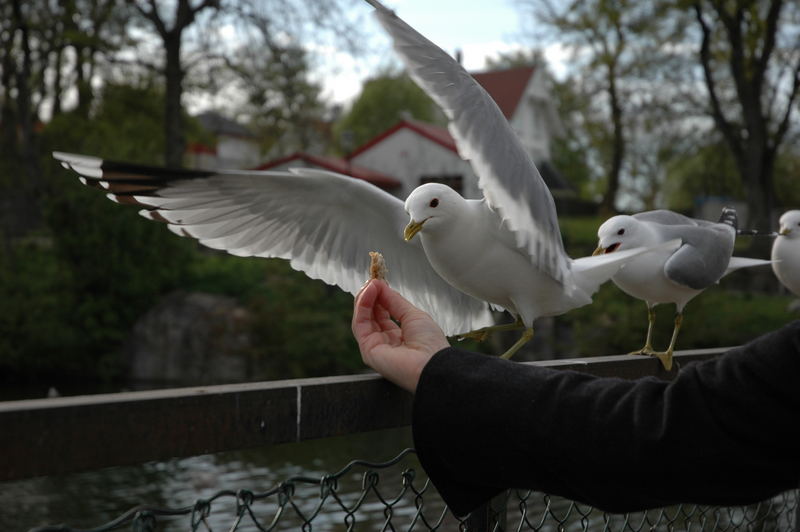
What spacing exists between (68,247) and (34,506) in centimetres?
849

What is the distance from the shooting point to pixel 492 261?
2.22 meters

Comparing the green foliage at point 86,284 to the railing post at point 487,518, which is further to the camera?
the green foliage at point 86,284

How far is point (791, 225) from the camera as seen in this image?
3.17 m

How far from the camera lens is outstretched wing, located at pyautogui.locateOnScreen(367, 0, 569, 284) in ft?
6.91

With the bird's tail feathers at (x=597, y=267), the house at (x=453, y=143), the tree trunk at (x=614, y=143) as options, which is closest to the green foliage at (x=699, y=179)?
the tree trunk at (x=614, y=143)

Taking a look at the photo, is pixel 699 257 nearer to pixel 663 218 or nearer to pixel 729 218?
pixel 663 218

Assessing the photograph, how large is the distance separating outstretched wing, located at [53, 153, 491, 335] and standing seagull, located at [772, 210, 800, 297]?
1.07 meters

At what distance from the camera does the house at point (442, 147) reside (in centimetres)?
2514

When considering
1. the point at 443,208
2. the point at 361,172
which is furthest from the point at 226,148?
the point at 443,208

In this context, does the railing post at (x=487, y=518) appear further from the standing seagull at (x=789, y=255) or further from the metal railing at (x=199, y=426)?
the standing seagull at (x=789, y=255)

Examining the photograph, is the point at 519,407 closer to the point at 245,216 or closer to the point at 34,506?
the point at 245,216

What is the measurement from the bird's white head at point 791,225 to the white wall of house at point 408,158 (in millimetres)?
21948

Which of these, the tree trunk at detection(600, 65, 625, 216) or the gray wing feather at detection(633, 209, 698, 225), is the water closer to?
the gray wing feather at detection(633, 209, 698, 225)

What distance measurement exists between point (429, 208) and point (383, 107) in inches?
1606
